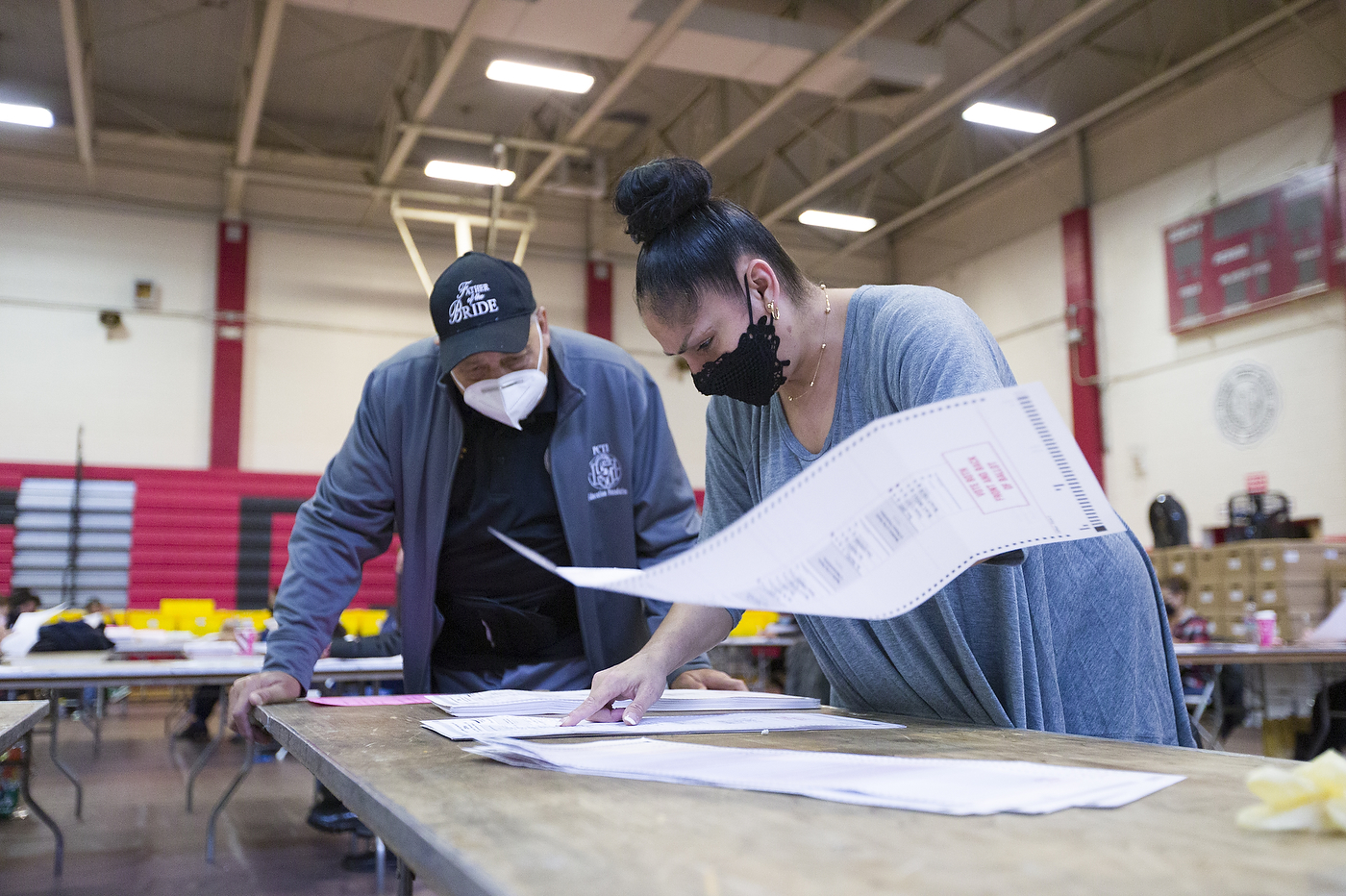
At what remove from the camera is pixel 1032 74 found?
29.6 feet

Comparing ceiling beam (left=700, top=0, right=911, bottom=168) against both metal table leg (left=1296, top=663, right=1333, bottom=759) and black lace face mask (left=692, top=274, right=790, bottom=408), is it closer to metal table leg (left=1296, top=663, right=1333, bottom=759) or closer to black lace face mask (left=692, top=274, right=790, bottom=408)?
metal table leg (left=1296, top=663, right=1333, bottom=759)

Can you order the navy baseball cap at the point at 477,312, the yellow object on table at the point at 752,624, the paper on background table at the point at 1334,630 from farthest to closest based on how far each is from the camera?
1. the yellow object on table at the point at 752,624
2. the paper on background table at the point at 1334,630
3. the navy baseball cap at the point at 477,312

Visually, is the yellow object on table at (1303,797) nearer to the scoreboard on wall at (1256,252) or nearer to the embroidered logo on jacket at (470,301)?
the embroidered logo on jacket at (470,301)

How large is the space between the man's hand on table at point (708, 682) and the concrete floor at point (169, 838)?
68.1 inches

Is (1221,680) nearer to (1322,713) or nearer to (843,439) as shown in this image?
(1322,713)

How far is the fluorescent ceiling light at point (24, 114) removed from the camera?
755 cm

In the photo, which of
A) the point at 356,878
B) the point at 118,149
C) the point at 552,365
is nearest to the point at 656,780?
the point at 552,365

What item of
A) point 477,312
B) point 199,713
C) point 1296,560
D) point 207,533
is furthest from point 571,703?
point 207,533

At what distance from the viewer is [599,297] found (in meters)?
10.9

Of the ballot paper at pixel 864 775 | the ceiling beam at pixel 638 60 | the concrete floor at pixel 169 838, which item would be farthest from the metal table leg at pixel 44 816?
the ceiling beam at pixel 638 60

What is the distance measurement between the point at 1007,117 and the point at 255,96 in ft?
18.7

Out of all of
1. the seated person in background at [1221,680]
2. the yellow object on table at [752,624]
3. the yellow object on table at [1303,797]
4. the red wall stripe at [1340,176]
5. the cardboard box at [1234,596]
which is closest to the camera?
the yellow object on table at [1303,797]

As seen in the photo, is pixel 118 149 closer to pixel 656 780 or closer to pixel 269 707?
pixel 269 707

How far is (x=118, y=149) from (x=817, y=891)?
1075 cm
